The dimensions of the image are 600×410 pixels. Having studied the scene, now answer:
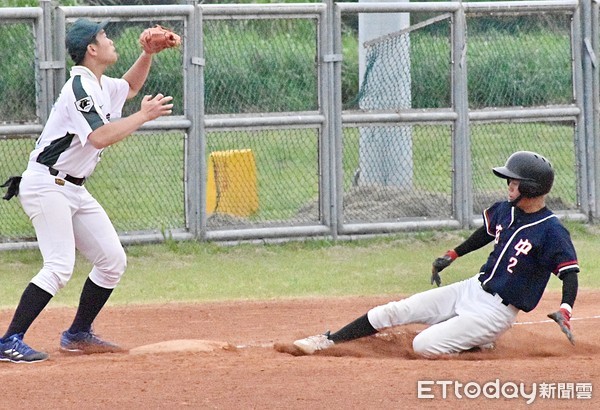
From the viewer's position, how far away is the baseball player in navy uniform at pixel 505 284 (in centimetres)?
602

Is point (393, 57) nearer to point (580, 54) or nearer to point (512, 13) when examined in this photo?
point (512, 13)

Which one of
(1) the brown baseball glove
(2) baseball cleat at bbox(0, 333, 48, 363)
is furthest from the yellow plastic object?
(2) baseball cleat at bbox(0, 333, 48, 363)

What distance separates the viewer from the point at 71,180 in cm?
623

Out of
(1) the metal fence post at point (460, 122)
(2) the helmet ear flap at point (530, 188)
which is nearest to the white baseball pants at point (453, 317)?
(2) the helmet ear flap at point (530, 188)

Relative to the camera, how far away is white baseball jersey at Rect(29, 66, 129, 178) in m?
6.03

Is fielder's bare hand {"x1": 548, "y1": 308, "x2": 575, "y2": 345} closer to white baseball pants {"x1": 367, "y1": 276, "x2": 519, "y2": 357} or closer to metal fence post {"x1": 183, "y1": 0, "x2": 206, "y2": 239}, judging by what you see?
white baseball pants {"x1": 367, "y1": 276, "x2": 519, "y2": 357}

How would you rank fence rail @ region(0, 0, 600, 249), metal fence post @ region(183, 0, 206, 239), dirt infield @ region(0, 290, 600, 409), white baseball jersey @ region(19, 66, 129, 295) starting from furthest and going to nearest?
metal fence post @ region(183, 0, 206, 239), fence rail @ region(0, 0, 600, 249), white baseball jersey @ region(19, 66, 129, 295), dirt infield @ region(0, 290, 600, 409)

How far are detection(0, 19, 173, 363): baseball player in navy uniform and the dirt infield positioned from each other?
36 cm

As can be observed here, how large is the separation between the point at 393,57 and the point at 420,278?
2490 mm

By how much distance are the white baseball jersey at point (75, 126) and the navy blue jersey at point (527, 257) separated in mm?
2251

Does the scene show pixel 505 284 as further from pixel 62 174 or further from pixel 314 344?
pixel 62 174

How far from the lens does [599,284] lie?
9102mm

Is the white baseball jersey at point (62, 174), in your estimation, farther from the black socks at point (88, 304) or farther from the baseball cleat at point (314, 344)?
the baseball cleat at point (314, 344)

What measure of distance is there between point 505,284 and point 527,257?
0.19 meters
